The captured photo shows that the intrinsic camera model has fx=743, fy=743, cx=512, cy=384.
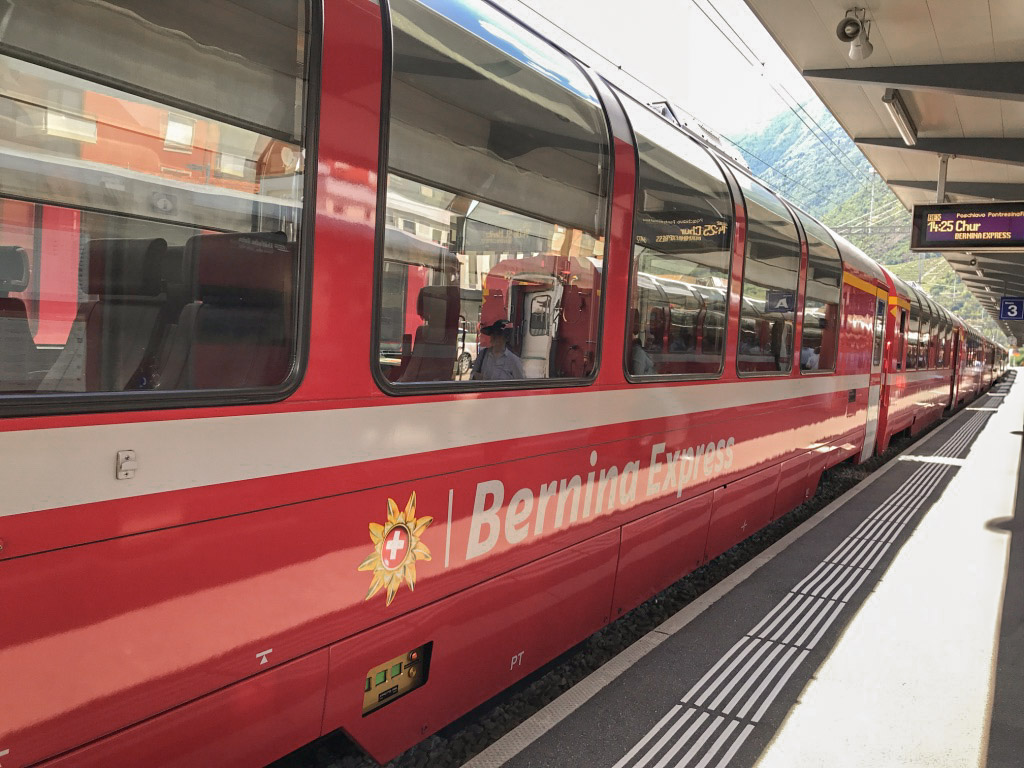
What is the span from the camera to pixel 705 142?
497 cm

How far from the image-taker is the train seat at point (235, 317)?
1905 millimetres

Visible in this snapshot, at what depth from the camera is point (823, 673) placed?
3.80m

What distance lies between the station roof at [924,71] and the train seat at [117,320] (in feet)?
24.4

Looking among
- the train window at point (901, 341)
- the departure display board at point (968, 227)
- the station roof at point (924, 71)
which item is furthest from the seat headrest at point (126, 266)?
the departure display board at point (968, 227)

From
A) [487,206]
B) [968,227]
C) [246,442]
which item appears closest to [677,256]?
[487,206]

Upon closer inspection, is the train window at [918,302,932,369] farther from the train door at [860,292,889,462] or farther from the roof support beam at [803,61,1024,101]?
the roof support beam at [803,61,1024,101]

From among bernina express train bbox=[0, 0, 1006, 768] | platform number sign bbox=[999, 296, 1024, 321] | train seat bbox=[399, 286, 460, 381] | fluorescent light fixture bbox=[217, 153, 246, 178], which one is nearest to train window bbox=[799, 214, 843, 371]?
bernina express train bbox=[0, 0, 1006, 768]

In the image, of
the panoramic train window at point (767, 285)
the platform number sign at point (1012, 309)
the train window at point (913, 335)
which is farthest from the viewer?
the platform number sign at point (1012, 309)

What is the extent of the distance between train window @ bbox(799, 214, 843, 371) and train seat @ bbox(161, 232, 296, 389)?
5461 millimetres

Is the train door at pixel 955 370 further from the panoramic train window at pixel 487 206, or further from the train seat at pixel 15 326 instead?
the train seat at pixel 15 326

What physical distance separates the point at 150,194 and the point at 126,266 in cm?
19

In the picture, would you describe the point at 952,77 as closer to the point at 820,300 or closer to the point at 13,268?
Answer: the point at 820,300

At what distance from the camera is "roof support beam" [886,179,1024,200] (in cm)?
1406

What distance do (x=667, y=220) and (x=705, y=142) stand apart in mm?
1274
